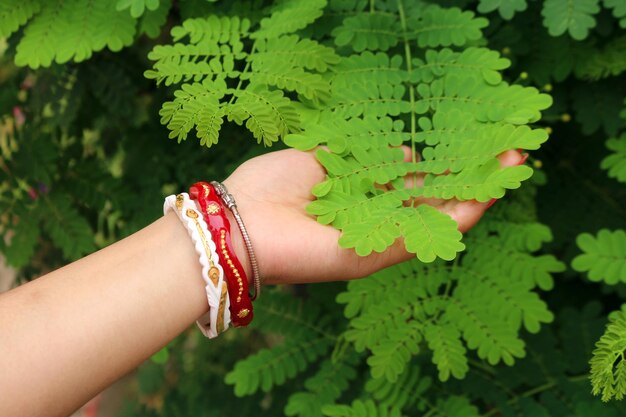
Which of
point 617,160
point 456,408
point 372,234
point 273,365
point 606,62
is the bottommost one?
point 456,408

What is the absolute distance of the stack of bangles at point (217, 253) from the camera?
1.38 m

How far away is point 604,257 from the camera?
1623 millimetres

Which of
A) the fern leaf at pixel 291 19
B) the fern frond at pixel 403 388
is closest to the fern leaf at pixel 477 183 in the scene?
the fern leaf at pixel 291 19

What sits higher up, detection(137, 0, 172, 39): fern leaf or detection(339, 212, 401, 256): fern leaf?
detection(137, 0, 172, 39): fern leaf

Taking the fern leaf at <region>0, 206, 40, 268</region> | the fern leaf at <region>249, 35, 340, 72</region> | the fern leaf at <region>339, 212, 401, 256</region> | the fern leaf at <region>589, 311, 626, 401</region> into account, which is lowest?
the fern leaf at <region>589, 311, 626, 401</region>

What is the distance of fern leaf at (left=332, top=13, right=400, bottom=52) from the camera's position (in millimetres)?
1675

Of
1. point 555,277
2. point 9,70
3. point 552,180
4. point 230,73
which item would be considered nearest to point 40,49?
point 230,73

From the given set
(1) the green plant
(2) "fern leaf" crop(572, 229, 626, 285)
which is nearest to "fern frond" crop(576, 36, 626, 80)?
(1) the green plant

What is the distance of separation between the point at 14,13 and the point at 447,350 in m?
1.41

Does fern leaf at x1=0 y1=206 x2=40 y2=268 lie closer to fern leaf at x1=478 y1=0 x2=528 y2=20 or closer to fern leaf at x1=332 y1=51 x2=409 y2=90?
fern leaf at x1=332 y1=51 x2=409 y2=90

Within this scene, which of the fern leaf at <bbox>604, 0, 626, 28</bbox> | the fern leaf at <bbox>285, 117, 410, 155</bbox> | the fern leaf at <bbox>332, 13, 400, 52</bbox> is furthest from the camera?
the fern leaf at <bbox>332, 13, 400, 52</bbox>

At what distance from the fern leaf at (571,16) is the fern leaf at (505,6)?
0.22 ft

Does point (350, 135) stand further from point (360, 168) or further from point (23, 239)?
point (23, 239)

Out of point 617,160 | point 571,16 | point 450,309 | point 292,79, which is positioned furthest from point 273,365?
point 571,16
